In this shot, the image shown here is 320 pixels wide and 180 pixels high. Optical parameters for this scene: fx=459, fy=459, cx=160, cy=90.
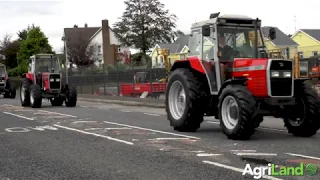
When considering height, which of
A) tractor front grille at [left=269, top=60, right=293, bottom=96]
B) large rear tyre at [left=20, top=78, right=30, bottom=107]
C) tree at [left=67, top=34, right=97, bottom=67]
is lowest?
large rear tyre at [left=20, top=78, right=30, bottom=107]

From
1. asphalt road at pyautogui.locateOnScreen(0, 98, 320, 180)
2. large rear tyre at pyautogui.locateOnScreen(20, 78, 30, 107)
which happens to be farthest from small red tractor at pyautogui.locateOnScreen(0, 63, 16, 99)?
asphalt road at pyautogui.locateOnScreen(0, 98, 320, 180)

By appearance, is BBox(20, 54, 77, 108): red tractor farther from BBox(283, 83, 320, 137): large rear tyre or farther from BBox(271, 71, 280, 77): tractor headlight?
BBox(271, 71, 280, 77): tractor headlight

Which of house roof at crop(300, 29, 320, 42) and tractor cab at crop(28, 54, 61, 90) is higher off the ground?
house roof at crop(300, 29, 320, 42)

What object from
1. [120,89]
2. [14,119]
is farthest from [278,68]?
[120,89]

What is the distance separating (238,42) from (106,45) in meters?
67.3

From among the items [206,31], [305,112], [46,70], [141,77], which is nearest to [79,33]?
[141,77]

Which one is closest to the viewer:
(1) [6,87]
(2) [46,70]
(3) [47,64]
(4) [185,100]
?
(4) [185,100]

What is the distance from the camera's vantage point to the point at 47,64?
23.2 m

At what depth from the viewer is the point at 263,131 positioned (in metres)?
11.5

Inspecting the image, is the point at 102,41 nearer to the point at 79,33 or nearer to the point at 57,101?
the point at 79,33

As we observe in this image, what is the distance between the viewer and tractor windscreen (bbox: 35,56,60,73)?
23.0 meters

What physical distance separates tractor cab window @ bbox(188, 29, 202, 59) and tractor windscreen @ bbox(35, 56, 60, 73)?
41.5 feet

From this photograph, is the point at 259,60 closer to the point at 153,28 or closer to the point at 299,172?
the point at 299,172

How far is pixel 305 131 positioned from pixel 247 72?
Answer: 6.25ft
